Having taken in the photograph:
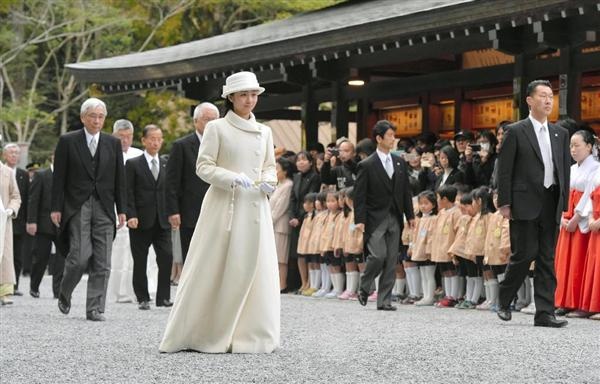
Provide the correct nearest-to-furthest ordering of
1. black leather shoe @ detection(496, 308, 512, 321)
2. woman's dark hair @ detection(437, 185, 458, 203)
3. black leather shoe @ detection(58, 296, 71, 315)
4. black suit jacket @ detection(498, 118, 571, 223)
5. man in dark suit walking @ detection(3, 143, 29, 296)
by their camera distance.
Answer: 1. black suit jacket @ detection(498, 118, 571, 223)
2. black leather shoe @ detection(496, 308, 512, 321)
3. black leather shoe @ detection(58, 296, 71, 315)
4. woman's dark hair @ detection(437, 185, 458, 203)
5. man in dark suit walking @ detection(3, 143, 29, 296)

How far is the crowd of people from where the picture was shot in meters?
10.3

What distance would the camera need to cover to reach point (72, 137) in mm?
11672

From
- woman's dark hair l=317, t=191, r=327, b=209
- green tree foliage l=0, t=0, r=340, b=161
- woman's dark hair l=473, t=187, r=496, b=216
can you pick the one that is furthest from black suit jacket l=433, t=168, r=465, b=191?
green tree foliage l=0, t=0, r=340, b=161

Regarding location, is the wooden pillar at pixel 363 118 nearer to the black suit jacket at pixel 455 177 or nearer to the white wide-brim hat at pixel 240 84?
the black suit jacket at pixel 455 177

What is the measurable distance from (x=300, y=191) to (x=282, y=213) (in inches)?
22.5

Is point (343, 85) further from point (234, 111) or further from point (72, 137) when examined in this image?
point (234, 111)

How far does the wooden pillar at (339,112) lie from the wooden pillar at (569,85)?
596cm

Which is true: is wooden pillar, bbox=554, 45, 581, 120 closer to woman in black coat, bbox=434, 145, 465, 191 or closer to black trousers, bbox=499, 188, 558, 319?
woman in black coat, bbox=434, 145, 465, 191

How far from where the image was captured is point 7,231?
49.2 ft

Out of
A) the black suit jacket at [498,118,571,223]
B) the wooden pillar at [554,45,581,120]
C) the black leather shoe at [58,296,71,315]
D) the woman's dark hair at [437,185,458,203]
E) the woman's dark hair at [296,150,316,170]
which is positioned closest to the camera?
the black suit jacket at [498,118,571,223]

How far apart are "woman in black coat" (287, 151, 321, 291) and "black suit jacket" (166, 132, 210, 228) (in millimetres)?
5066

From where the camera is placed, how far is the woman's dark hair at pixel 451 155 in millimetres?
14570

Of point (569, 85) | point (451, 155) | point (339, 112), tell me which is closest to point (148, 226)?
point (451, 155)

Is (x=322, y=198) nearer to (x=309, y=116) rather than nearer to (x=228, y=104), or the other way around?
(x=309, y=116)
